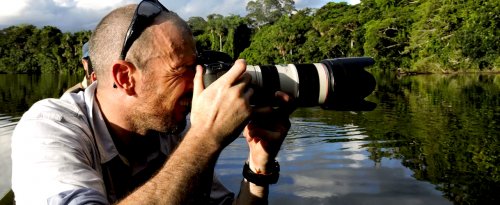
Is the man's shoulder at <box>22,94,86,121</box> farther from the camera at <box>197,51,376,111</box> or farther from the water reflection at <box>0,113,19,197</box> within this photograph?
the water reflection at <box>0,113,19,197</box>

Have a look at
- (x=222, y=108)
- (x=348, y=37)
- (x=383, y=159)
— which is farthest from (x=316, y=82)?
(x=348, y=37)

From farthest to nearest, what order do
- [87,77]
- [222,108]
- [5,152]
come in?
[5,152]
[87,77]
[222,108]

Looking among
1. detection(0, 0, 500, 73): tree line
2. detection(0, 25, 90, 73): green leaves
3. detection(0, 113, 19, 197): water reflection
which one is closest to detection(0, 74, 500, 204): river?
detection(0, 113, 19, 197): water reflection

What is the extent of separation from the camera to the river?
121 inches

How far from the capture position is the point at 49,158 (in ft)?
4.09

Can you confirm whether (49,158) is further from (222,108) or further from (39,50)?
(39,50)

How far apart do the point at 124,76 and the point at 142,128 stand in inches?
7.5

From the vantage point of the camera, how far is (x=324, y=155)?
22.9 feet

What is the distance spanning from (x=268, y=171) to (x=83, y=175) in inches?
35.9

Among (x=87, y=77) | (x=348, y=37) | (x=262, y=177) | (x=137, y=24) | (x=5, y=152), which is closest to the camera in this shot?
(x=137, y=24)

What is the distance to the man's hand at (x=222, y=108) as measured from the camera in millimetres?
1388

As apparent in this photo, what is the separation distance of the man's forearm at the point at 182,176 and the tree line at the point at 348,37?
621cm

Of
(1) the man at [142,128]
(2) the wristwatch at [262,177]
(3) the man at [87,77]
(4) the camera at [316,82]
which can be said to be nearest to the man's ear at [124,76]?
(1) the man at [142,128]

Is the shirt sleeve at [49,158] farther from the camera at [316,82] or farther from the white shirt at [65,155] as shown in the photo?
the camera at [316,82]
